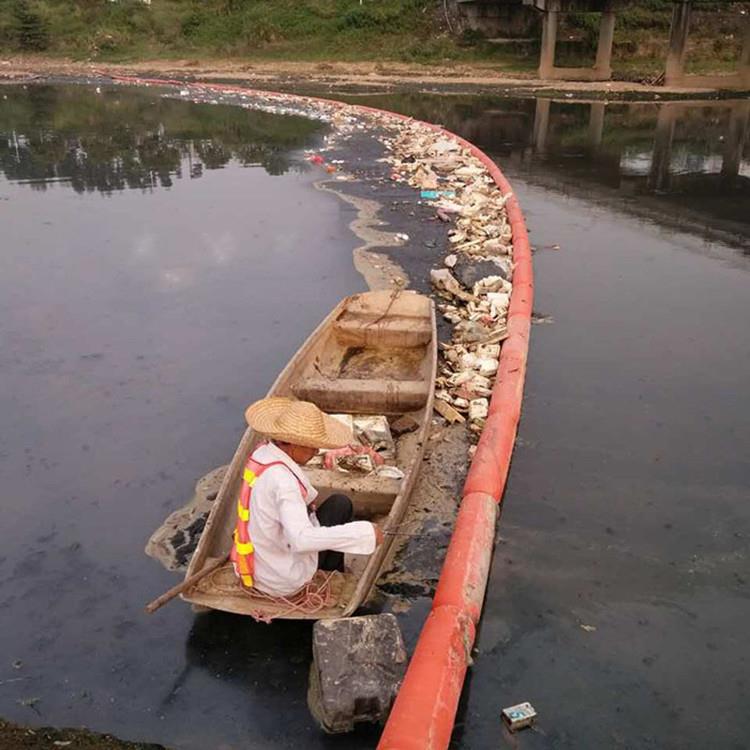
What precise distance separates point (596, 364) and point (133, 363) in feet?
18.9

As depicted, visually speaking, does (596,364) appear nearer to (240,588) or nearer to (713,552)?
(713,552)

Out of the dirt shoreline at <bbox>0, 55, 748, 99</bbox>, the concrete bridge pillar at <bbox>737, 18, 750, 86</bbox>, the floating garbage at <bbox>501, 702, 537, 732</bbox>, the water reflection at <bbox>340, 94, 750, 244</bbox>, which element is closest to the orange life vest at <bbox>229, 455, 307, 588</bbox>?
the floating garbage at <bbox>501, 702, 537, 732</bbox>

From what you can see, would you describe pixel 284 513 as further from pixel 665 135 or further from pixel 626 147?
pixel 665 135

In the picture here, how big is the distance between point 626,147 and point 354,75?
962 inches

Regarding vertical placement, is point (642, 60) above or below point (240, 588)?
above

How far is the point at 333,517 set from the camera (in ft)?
16.2

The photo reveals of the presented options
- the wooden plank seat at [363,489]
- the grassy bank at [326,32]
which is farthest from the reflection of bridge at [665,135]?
the wooden plank seat at [363,489]

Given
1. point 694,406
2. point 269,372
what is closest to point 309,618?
point 269,372

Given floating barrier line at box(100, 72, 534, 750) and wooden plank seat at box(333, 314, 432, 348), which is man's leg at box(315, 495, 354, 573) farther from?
wooden plank seat at box(333, 314, 432, 348)

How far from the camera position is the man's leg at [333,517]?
4.93 meters

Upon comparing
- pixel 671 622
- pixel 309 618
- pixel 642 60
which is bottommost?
pixel 671 622

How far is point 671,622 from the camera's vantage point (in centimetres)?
521

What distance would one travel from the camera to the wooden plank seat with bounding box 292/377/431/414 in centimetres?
730

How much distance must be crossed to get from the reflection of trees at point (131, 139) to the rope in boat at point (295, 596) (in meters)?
15.4
